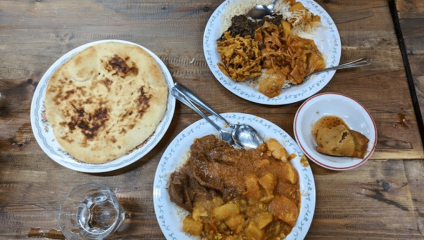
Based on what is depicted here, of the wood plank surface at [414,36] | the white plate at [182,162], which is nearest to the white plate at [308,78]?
the white plate at [182,162]

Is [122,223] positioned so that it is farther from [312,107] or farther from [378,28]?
[378,28]

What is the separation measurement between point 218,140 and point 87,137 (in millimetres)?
979

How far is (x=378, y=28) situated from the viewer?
261 cm

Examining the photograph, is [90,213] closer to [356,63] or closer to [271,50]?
[271,50]

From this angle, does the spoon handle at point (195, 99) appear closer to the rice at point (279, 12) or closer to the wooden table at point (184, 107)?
the wooden table at point (184, 107)

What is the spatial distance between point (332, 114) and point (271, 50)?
72 centimetres

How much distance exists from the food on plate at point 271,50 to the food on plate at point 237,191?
59 cm

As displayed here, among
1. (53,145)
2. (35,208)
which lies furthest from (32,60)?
(35,208)

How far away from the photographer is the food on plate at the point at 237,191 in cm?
186

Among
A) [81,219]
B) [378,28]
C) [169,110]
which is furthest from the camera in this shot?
[378,28]

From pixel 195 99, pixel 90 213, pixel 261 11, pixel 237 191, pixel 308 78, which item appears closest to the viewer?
pixel 237 191

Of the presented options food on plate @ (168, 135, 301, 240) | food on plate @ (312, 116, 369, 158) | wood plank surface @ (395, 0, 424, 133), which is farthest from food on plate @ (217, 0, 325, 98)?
wood plank surface @ (395, 0, 424, 133)

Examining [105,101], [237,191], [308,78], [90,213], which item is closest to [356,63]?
[308,78]

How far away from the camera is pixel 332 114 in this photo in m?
2.31
